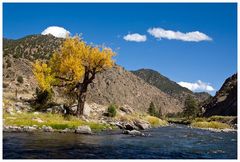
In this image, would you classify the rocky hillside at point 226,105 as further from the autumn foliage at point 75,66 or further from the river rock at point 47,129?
the river rock at point 47,129

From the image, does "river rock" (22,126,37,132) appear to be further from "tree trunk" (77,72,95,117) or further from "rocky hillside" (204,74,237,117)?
"rocky hillside" (204,74,237,117)

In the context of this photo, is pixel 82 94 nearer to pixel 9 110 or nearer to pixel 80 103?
pixel 80 103

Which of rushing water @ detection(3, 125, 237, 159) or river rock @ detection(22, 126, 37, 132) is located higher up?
river rock @ detection(22, 126, 37, 132)

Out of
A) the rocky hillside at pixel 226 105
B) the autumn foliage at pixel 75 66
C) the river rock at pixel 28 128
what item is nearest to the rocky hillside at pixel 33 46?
the rocky hillside at pixel 226 105

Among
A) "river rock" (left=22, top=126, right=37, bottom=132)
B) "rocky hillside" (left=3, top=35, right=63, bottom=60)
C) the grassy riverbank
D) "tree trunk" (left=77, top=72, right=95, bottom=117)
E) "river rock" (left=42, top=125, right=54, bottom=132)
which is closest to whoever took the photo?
"river rock" (left=22, top=126, right=37, bottom=132)

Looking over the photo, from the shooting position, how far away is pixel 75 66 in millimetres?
50781

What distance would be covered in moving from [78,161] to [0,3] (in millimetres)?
12091

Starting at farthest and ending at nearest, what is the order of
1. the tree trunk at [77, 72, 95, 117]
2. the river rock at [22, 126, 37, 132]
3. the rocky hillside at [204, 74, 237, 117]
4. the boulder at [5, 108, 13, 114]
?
the rocky hillside at [204, 74, 237, 117] → the tree trunk at [77, 72, 95, 117] → the boulder at [5, 108, 13, 114] → the river rock at [22, 126, 37, 132]

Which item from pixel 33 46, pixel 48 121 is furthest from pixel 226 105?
pixel 48 121

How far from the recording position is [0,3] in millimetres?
26469

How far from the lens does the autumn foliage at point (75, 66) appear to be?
2008 inches

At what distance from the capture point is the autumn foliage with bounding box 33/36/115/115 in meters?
51.0

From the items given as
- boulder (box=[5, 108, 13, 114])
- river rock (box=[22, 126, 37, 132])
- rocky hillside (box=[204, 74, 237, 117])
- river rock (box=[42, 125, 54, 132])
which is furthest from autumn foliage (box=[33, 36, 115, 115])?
rocky hillside (box=[204, 74, 237, 117])

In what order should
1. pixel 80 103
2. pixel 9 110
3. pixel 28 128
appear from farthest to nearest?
pixel 80 103
pixel 9 110
pixel 28 128
